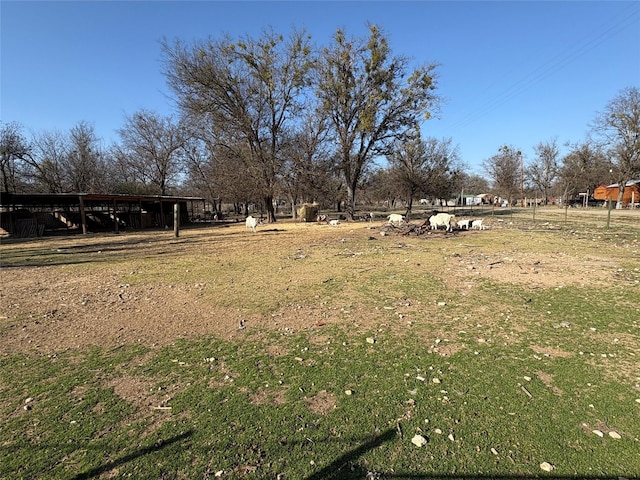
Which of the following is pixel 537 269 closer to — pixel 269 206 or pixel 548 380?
pixel 548 380

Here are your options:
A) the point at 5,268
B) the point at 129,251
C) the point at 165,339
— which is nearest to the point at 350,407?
the point at 165,339

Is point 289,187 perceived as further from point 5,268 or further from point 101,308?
point 101,308

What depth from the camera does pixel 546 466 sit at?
84.5 inches

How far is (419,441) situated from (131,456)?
202cm

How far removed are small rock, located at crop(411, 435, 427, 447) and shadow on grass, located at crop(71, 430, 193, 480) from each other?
65.3 inches

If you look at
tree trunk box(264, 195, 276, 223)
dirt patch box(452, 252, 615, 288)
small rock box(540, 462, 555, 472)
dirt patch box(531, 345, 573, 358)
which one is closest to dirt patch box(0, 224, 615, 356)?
dirt patch box(452, 252, 615, 288)

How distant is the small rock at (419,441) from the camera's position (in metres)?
2.36

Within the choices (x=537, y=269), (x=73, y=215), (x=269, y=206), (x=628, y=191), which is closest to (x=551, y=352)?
(x=537, y=269)

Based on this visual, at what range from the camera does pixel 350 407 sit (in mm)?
2789

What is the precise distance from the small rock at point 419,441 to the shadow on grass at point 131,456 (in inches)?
65.3

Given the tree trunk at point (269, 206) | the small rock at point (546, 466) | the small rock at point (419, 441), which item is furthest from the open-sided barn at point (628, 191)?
the small rock at point (419, 441)

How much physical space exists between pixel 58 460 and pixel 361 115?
26023mm

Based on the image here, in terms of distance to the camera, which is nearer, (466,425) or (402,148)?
(466,425)

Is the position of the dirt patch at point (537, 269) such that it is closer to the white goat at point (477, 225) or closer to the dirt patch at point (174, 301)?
the dirt patch at point (174, 301)
